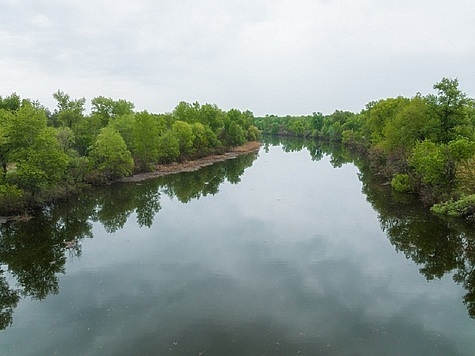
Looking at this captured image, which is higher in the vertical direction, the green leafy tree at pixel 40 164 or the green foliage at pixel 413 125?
the green leafy tree at pixel 40 164

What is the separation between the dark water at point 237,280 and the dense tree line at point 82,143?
3.73m

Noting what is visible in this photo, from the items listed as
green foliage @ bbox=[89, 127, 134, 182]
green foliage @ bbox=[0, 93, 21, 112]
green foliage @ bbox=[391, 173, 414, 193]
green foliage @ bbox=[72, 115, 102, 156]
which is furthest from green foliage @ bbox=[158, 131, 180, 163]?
green foliage @ bbox=[391, 173, 414, 193]

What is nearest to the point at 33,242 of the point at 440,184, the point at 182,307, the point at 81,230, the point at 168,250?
the point at 81,230

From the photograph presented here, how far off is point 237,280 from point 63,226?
58.8 ft

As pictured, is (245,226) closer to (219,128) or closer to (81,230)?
(81,230)

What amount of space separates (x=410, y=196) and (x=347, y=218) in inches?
443

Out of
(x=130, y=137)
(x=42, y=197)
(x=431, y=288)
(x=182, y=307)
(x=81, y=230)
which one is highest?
(x=130, y=137)

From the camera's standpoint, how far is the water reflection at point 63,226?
2050 centimetres

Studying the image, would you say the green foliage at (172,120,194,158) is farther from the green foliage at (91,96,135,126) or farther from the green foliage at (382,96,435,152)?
the green foliage at (382,96,435,152)

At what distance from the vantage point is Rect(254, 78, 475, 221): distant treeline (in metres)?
31.5

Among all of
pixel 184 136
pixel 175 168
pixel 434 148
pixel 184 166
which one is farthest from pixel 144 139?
pixel 434 148

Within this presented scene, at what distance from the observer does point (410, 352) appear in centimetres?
1431

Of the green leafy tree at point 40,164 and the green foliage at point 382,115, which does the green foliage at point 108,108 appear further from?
the green foliage at point 382,115

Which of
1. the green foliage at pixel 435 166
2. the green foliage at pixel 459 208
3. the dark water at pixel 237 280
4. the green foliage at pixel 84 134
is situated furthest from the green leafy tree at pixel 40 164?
the green foliage at pixel 459 208
